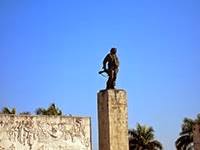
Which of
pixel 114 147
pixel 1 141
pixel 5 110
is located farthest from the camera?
pixel 5 110

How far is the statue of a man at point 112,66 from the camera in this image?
12.7m

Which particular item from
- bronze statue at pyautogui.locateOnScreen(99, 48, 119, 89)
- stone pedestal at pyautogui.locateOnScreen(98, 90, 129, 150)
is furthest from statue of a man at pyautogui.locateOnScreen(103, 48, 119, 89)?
stone pedestal at pyautogui.locateOnScreen(98, 90, 129, 150)

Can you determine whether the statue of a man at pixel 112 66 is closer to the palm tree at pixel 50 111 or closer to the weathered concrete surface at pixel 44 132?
the weathered concrete surface at pixel 44 132

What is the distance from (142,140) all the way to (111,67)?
21.6 metres

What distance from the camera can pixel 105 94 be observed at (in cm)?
1241

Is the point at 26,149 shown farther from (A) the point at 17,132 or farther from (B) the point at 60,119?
(B) the point at 60,119

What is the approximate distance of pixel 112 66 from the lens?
1278 cm

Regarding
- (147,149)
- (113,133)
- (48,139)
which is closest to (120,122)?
(113,133)

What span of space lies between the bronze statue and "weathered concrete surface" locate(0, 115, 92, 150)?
4811 millimetres

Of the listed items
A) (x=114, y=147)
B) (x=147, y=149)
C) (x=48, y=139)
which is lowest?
(x=114, y=147)

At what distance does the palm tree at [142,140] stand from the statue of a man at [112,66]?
69.7 feet

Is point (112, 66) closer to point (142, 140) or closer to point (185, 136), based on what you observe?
point (185, 136)

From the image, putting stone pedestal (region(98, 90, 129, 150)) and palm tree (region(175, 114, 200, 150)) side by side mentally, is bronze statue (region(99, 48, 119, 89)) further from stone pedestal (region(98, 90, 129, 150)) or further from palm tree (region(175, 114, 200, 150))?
palm tree (region(175, 114, 200, 150))

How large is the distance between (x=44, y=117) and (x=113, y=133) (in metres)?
5.18
